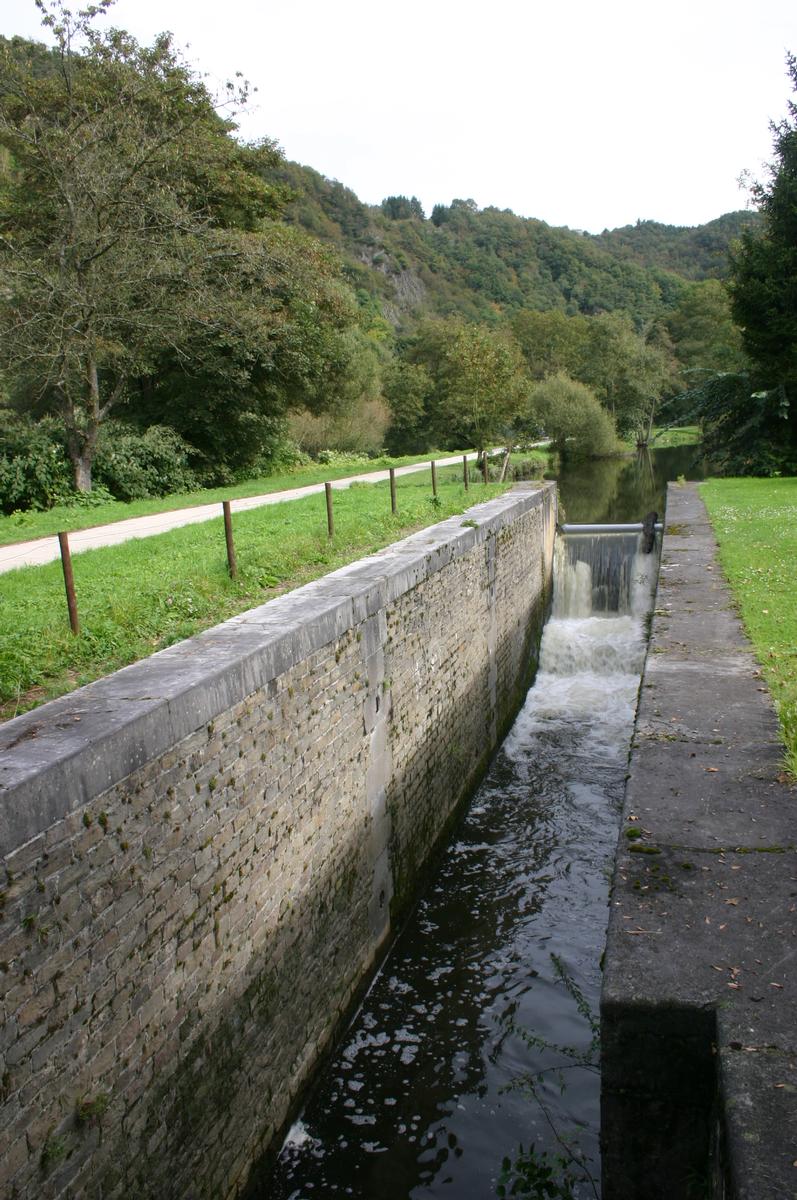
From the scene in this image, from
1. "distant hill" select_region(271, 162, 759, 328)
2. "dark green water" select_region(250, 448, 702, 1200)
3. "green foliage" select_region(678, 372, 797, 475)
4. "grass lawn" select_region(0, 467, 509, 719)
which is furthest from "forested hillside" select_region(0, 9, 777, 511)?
"distant hill" select_region(271, 162, 759, 328)

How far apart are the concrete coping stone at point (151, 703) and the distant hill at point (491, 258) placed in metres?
95.4

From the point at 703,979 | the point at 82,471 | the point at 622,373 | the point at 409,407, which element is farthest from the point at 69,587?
the point at 622,373

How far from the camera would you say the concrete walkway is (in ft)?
10.2

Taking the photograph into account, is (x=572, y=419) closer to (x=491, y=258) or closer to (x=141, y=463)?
(x=141, y=463)

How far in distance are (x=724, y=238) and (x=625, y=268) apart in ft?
58.2

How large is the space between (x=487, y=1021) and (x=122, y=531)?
7.70m

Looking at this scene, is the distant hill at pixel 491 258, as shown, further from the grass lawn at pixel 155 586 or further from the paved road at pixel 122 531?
the grass lawn at pixel 155 586

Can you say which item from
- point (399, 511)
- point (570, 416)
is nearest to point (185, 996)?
point (399, 511)

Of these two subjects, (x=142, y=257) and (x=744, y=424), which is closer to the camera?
(x=142, y=257)

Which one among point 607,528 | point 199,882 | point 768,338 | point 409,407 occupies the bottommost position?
point 607,528

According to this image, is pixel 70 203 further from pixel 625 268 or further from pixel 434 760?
pixel 625 268

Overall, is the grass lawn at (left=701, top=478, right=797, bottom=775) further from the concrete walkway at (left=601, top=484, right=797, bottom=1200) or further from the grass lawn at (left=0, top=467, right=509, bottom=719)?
the grass lawn at (left=0, top=467, right=509, bottom=719)

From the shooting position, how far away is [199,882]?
4.35 metres

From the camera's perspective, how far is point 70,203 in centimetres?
1523
